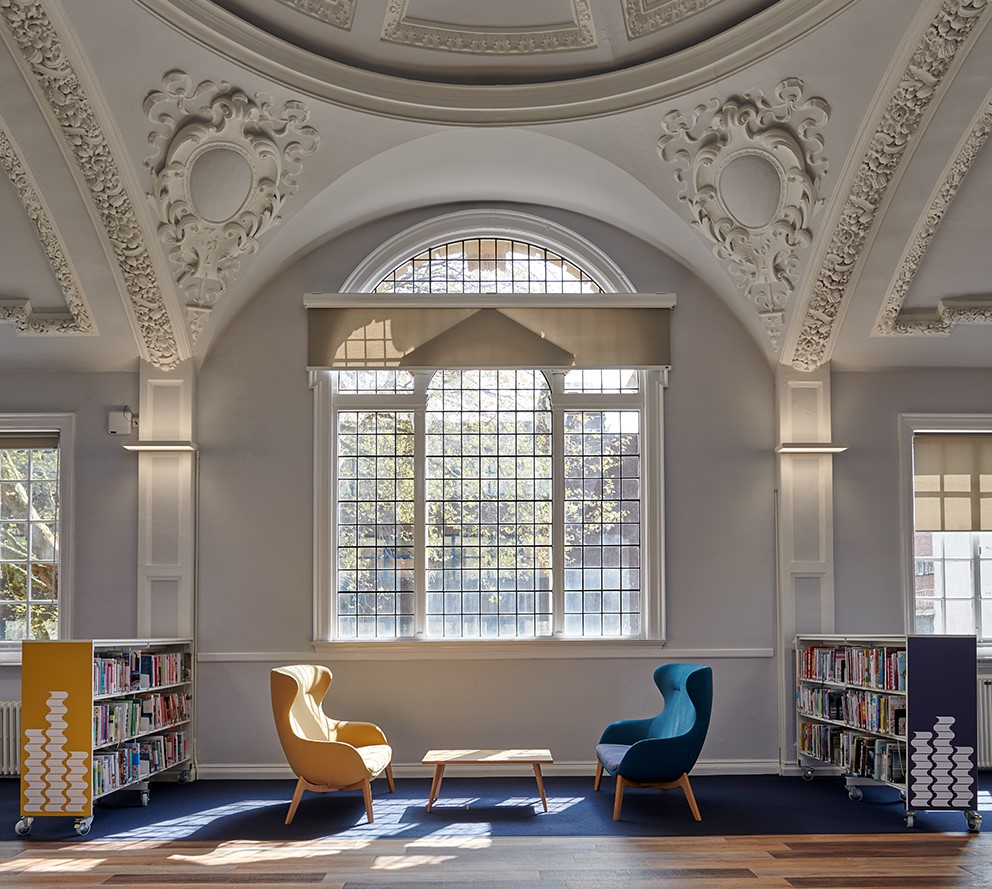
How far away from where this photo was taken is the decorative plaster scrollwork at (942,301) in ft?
22.2

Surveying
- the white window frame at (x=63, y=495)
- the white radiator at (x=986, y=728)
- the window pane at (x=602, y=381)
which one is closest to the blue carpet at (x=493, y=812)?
the white radiator at (x=986, y=728)

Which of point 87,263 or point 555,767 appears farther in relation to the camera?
point 555,767

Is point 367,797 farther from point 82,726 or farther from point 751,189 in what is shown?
point 751,189

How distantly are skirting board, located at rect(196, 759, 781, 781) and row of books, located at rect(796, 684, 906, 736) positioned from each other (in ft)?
2.03

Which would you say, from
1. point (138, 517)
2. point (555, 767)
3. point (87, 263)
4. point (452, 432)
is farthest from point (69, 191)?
point (555, 767)

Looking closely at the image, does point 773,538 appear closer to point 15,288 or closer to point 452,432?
point 452,432

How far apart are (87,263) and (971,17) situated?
5.66 meters

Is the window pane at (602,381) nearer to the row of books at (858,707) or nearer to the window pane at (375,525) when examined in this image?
the window pane at (375,525)

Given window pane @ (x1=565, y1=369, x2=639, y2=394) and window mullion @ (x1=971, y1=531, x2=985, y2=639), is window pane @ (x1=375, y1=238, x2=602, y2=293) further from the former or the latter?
window mullion @ (x1=971, y1=531, x2=985, y2=639)

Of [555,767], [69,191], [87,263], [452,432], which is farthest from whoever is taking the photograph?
Result: [452,432]

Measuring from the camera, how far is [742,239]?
Answer: 7.64m

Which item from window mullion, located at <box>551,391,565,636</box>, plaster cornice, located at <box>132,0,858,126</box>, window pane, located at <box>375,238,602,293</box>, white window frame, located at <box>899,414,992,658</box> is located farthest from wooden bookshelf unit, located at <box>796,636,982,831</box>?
plaster cornice, located at <box>132,0,858,126</box>

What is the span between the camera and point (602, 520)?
8.46 metres

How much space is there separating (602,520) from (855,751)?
8.08ft
